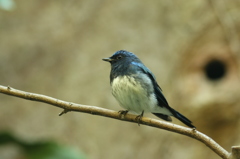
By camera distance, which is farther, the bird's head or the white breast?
the bird's head

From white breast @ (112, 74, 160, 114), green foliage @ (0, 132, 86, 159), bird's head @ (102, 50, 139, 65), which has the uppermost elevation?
bird's head @ (102, 50, 139, 65)

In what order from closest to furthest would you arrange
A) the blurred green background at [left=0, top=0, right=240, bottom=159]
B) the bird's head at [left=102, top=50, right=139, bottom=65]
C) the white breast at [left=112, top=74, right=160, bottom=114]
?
the white breast at [left=112, top=74, right=160, bottom=114], the bird's head at [left=102, top=50, right=139, bottom=65], the blurred green background at [left=0, top=0, right=240, bottom=159]

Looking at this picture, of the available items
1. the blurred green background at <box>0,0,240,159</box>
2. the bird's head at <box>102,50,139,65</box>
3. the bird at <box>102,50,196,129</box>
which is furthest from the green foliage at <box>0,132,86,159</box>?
the blurred green background at <box>0,0,240,159</box>

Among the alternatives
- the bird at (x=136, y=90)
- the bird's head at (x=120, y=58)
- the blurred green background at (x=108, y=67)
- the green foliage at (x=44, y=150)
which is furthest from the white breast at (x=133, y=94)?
the blurred green background at (x=108, y=67)

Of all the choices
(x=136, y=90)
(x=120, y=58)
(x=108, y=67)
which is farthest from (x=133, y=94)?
(x=108, y=67)

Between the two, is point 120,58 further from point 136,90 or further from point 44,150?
point 44,150

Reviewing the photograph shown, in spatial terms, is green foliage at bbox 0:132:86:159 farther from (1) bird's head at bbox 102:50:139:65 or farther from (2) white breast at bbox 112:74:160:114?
(1) bird's head at bbox 102:50:139:65

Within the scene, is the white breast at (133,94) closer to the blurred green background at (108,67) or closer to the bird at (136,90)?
the bird at (136,90)
